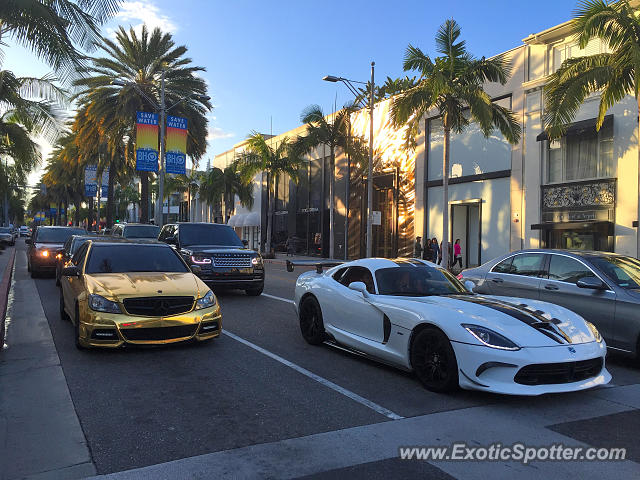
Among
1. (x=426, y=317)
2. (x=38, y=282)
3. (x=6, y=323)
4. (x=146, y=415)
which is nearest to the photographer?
(x=146, y=415)

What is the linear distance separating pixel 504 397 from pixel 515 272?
3.67m

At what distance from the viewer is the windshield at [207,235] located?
14.0 m

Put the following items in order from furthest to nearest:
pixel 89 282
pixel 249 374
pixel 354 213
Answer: pixel 354 213, pixel 89 282, pixel 249 374

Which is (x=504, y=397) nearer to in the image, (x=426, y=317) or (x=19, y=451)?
(x=426, y=317)

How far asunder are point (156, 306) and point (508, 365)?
4.34 metres

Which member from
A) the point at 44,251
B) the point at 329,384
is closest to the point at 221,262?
the point at 329,384

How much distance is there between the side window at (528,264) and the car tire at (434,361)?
11.5ft

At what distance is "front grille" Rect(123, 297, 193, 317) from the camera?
6.77 metres

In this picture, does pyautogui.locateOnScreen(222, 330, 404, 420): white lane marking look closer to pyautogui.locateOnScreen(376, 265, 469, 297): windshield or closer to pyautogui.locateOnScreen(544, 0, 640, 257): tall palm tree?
pyautogui.locateOnScreen(376, 265, 469, 297): windshield

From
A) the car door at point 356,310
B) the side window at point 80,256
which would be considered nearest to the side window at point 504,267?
the car door at point 356,310

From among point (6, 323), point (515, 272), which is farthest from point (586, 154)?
point (6, 323)

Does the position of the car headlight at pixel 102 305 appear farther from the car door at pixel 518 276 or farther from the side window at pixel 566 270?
the side window at pixel 566 270

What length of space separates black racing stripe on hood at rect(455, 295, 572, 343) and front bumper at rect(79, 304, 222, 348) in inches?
137

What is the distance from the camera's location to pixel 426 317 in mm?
5645
